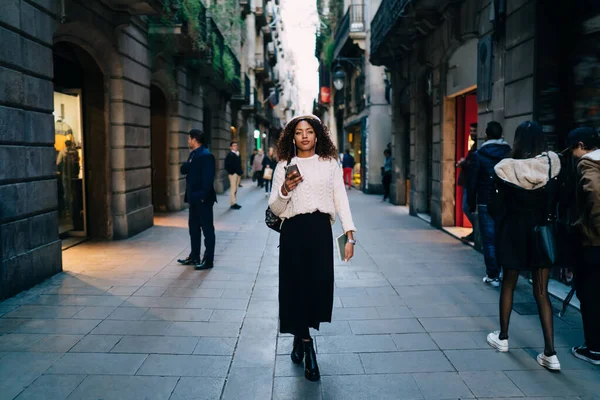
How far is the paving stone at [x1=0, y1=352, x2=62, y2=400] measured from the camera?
3.82 metres

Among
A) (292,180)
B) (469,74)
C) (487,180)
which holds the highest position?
(469,74)

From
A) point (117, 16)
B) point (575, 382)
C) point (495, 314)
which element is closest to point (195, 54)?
point (117, 16)

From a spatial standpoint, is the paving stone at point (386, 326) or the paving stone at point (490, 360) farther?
the paving stone at point (386, 326)

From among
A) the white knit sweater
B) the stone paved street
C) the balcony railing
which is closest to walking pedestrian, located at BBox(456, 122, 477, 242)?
the stone paved street

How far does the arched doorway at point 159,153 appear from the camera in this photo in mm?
15555

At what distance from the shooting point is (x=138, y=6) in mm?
10312

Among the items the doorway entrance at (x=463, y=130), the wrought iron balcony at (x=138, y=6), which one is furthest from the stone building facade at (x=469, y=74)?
the wrought iron balcony at (x=138, y=6)

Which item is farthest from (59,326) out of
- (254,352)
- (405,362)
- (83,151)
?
(83,151)

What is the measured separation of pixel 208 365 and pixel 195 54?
12224 mm

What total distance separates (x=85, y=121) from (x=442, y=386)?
8681 mm

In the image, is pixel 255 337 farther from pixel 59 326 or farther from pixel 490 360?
pixel 490 360

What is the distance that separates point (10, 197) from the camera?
6.38m

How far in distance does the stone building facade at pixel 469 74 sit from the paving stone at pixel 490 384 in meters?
3.66

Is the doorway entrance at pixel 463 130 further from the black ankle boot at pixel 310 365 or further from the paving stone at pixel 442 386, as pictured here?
the black ankle boot at pixel 310 365
